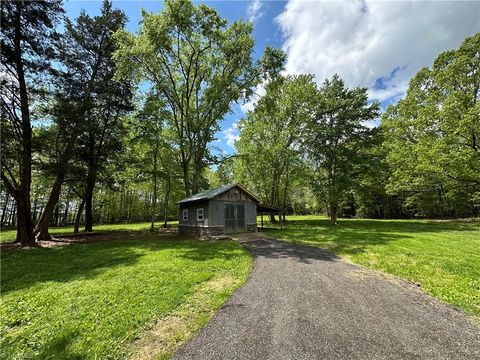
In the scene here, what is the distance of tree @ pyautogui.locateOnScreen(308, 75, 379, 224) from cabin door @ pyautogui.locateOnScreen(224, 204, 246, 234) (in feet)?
37.3

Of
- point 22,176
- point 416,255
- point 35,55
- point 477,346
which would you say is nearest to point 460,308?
point 477,346

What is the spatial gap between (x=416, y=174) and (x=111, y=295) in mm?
30429

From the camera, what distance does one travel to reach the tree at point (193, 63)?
1722 centimetres

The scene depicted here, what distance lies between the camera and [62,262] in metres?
9.64

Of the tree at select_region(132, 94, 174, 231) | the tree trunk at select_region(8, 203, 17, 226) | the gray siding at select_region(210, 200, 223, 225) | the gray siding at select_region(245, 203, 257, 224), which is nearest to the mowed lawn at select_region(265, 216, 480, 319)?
the gray siding at select_region(245, 203, 257, 224)

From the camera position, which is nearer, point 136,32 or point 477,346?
point 477,346

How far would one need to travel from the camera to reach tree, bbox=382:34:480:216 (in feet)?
64.5

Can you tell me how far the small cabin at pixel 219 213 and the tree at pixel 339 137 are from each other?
10856 millimetres

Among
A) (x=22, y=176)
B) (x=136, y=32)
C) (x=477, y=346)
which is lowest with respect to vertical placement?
(x=477, y=346)

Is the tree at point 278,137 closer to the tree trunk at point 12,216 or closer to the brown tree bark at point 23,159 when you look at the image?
the brown tree bark at point 23,159

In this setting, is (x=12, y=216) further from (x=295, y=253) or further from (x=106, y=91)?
(x=295, y=253)

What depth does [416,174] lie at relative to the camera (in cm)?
2477

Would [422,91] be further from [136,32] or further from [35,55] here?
[35,55]

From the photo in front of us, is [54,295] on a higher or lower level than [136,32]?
lower
